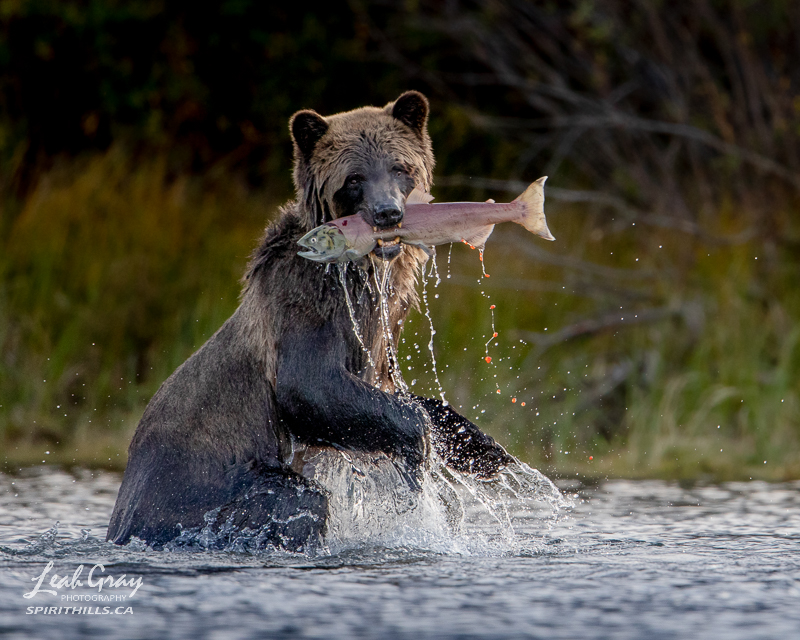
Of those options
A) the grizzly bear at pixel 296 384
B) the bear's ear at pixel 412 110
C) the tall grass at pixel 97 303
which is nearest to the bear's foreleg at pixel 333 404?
the grizzly bear at pixel 296 384

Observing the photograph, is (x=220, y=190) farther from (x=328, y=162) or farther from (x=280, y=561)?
(x=280, y=561)

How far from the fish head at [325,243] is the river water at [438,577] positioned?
107 centimetres

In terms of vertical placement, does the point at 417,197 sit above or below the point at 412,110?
below

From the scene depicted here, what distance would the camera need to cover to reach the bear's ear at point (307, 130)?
4.95m

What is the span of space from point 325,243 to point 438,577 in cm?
124

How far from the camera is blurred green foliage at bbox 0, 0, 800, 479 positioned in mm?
8023

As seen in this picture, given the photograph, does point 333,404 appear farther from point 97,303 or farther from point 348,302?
point 97,303

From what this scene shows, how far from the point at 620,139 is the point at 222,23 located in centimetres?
420

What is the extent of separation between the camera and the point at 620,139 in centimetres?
1056

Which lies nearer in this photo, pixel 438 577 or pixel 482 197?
pixel 438 577

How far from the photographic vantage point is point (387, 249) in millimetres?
4645

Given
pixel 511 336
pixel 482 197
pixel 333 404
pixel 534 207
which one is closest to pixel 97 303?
pixel 511 336

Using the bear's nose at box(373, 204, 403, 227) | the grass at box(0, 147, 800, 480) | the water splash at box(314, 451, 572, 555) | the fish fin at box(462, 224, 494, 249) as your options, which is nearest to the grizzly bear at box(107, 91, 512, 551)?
the bear's nose at box(373, 204, 403, 227)

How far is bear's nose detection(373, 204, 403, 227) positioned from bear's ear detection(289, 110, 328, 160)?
56 cm
